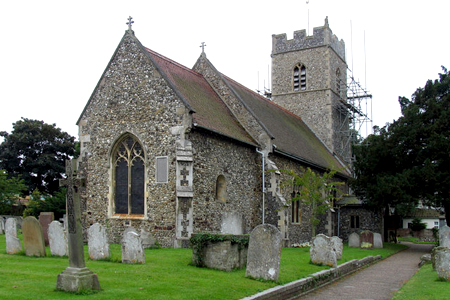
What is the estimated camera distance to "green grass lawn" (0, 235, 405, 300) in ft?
27.2

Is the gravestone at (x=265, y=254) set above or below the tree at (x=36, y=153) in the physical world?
below

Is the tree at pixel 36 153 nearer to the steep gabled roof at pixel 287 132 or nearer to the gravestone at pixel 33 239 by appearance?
the steep gabled roof at pixel 287 132

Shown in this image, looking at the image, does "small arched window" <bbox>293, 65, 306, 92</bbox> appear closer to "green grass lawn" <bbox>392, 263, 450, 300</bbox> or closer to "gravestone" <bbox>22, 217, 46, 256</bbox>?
"green grass lawn" <bbox>392, 263, 450, 300</bbox>

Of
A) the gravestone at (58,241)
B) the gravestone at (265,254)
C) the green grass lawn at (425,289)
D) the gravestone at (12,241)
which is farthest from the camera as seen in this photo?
the gravestone at (12,241)

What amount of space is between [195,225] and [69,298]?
30.9ft

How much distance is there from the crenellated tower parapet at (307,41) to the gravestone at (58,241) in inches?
1080

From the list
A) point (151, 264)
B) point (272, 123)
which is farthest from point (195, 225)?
point (272, 123)

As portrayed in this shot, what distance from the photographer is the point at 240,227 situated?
776 inches

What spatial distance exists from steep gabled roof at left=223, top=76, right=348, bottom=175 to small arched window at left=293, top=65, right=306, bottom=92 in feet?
10.9

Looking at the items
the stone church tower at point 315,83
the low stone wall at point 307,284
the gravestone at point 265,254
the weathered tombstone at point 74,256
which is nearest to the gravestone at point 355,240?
the low stone wall at point 307,284

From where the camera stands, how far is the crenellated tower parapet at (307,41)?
35688 mm

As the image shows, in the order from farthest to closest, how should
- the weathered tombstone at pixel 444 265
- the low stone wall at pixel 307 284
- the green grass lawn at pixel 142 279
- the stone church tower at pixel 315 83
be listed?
the stone church tower at pixel 315 83 → the weathered tombstone at pixel 444 265 → the low stone wall at pixel 307 284 → the green grass lawn at pixel 142 279

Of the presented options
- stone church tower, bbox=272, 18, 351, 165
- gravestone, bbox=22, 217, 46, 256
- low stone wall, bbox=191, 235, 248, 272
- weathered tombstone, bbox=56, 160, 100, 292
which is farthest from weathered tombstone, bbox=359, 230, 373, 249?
weathered tombstone, bbox=56, 160, 100, 292

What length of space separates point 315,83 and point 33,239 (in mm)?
27191
